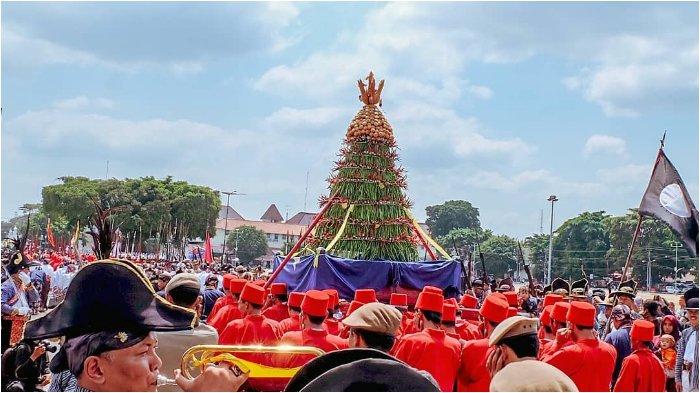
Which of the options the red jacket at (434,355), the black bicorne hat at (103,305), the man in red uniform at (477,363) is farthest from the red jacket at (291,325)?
the black bicorne hat at (103,305)

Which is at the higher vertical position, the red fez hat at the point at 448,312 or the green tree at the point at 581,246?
the green tree at the point at 581,246

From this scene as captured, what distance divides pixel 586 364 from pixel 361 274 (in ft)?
26.4

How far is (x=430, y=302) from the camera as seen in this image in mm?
6660

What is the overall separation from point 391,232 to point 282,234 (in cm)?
9488

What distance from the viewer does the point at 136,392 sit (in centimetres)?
269

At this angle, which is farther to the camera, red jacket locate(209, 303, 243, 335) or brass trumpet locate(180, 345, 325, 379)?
red jacket locate(209, 303, 243, 335)

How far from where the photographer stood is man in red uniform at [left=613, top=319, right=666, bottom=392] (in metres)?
6.80

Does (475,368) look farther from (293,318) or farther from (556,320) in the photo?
(293,318)

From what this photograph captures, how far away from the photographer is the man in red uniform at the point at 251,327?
24.7 ft

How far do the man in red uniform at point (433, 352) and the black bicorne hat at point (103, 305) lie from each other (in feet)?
12.4

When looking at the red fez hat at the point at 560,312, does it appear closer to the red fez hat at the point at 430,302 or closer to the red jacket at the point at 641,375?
the red jacket at the point at 641,375

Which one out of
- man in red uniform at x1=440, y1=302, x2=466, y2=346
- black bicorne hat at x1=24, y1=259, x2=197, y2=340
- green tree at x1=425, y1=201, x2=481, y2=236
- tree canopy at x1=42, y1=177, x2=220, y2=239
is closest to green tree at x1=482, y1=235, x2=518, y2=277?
green tree at x1=425, y1=201, x2=481, y2=236

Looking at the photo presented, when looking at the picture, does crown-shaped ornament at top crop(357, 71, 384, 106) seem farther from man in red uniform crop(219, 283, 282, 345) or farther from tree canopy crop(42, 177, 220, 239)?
tree canopy crop(42, 177, 220, 239)

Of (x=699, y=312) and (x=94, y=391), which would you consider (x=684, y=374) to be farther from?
(x=94, y=391)
